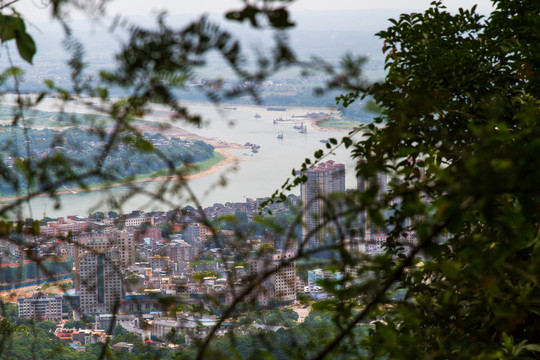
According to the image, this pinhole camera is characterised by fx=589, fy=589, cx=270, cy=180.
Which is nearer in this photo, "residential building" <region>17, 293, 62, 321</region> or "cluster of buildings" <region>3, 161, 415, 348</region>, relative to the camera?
"cluster of buildings" <region>3, 161, 415, 348</region>

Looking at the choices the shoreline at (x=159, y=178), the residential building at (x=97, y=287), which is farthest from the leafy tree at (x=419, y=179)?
the residential building at (x=97, y=287)

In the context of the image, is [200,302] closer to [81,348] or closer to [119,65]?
[119,65]

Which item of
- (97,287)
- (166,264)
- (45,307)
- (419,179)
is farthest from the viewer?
(45,307)

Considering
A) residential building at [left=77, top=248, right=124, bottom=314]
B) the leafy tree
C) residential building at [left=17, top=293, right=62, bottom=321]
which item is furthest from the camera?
residential building at [left=17, top=293, right=62, bottom=321]

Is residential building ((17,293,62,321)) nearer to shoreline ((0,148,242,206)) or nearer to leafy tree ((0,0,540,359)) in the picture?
leafy tree ((0,0,540,359))

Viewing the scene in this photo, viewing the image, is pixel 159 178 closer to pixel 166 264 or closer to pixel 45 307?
pixel 166 264

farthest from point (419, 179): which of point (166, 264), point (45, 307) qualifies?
point (45, 307)

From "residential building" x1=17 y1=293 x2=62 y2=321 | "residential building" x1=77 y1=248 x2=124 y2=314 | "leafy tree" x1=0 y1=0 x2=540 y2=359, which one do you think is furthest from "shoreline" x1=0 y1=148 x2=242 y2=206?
"residential building" x1=17 y1=293 x2=62 y2=321

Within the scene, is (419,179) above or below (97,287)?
above

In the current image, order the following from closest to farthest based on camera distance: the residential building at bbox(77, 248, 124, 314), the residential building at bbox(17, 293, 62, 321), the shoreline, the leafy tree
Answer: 1. the leafy tree
2. the shoreline
3. the residential building at bbox(77, 248, 124, 314)
4. the residential building at bbox(17, 293, 62, 321)

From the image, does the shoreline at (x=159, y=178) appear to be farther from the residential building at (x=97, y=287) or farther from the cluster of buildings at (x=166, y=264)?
the residential building at (x=97, y=287)

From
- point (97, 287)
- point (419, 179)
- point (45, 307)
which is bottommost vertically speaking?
point (45, 307)
